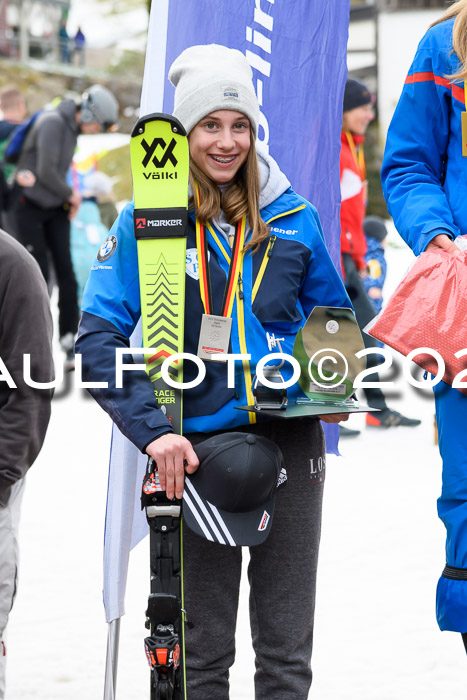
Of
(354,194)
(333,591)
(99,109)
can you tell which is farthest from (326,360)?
(99,109)

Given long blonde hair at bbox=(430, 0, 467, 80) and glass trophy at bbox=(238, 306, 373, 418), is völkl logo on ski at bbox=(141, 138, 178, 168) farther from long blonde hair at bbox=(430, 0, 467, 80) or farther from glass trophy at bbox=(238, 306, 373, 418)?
long blonde hair at bbox=(430, 0, 467, 80)

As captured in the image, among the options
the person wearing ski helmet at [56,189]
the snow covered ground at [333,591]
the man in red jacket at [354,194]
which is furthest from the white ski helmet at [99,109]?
the snow covered ground at [333,591]

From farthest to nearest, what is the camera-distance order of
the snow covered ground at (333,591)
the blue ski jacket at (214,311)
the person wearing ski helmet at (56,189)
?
the person wearing ski helmet at (56,189)
the snow covered ground at (333,591)
the blue ski jacket at (214,311)

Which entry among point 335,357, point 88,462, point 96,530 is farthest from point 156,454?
point 88,462

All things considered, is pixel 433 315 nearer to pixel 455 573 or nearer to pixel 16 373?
pixel 455 573

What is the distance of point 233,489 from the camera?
7.71 feet

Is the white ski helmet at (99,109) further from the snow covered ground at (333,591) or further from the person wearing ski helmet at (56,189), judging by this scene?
the snow covered ground at (333,591)

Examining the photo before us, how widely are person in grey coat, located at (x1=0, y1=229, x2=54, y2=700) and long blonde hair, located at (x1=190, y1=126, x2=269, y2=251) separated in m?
0.51

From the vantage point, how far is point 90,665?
3.78m

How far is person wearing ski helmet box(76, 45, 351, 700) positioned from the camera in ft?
8.25

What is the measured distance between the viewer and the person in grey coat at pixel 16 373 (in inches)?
108

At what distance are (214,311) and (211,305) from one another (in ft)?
0.05

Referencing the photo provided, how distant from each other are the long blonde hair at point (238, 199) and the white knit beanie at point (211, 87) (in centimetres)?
10

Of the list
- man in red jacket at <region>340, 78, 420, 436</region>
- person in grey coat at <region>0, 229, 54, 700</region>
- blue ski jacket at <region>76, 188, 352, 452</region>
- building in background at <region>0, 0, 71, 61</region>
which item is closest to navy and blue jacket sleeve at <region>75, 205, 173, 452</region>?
blue ski jacket at <region>76, 188, 352, 452</region>
